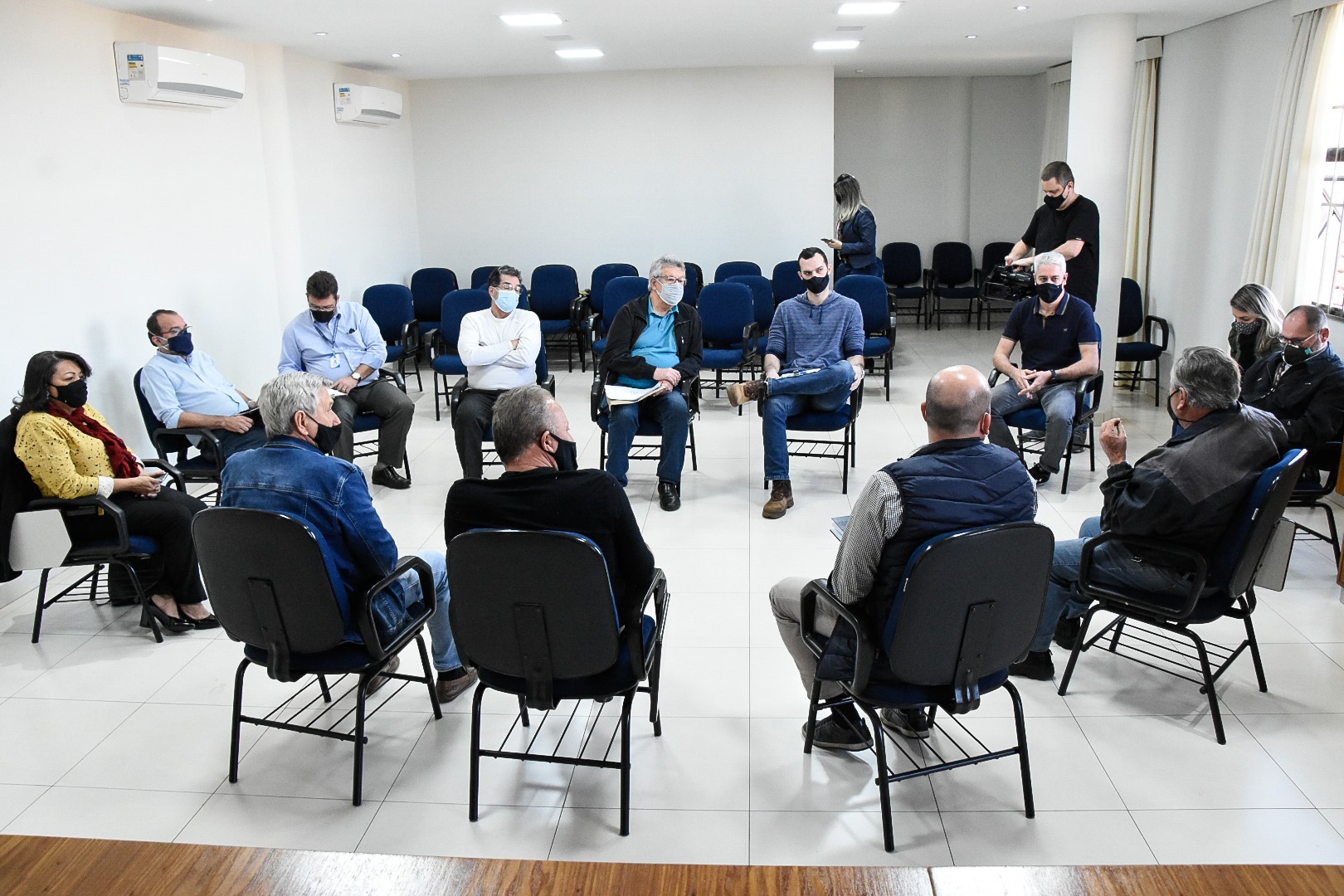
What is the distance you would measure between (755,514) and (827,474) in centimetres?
82

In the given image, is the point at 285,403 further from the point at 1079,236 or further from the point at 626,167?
the point at 626,167

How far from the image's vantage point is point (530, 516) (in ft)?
8.91

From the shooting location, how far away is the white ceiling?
19.7ft

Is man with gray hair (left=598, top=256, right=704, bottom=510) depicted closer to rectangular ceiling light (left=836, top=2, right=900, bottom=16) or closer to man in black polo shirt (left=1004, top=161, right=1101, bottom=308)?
rectangular ceiling light (left=836, top=2, right=900, bottom=16)

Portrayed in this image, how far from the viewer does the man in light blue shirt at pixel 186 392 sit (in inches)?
202

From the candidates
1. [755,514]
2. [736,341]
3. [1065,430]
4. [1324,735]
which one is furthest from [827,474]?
[1324,735]

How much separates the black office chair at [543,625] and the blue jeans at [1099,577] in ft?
4.31

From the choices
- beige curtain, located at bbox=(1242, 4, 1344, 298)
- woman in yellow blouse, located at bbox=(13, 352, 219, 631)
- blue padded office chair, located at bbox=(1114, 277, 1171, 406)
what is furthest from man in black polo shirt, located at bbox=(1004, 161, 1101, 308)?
woman in yellow blouse, located at bbox=(13, 352, 219, 631)

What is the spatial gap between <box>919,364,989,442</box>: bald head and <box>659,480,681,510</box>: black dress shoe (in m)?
2.83

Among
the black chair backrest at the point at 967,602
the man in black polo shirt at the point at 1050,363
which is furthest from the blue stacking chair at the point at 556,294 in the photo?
the black chair backrest at the point at 967,602

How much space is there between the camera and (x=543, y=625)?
2.61 m

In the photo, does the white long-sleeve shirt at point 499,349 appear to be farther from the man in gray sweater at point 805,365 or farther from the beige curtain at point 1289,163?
the beige curtain at point 1289,163

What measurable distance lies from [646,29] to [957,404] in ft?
17.3

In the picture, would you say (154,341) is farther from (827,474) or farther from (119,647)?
(827,474)
